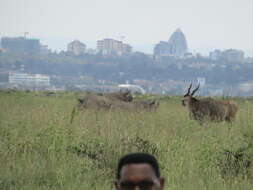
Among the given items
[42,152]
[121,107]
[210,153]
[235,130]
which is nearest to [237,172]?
[210,153]

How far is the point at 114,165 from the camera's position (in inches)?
407

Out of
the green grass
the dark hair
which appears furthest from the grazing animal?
the dark hair

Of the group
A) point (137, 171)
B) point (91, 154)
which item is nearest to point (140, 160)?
point (137, 171)

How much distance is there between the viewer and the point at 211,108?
66.5ft

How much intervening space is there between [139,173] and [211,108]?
669 inches

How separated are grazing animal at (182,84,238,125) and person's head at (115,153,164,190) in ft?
53.4

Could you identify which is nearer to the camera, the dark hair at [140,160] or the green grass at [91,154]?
the dark hair at [140,160]

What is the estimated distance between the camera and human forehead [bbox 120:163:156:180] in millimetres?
3450

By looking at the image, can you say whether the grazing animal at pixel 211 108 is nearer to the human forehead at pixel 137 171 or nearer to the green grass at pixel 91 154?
the green grass at pixel 91 154

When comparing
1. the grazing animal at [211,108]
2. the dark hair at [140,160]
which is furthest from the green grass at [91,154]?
the grazing animal at [211,108]

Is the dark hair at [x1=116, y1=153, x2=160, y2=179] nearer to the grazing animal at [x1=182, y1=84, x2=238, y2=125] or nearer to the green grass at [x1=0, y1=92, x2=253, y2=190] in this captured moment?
the green grass at [x1=0, y1=92, x2=253, y2=190]

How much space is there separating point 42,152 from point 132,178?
25.6ft

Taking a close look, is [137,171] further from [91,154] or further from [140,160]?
[91,154]

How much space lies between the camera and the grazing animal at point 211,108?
65.4 ft
